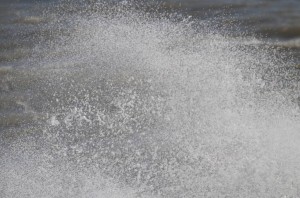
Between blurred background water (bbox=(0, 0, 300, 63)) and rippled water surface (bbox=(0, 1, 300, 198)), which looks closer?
rippled water surface (bbox=(0, 1, 300, 198))

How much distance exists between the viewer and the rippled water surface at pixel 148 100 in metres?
3.18

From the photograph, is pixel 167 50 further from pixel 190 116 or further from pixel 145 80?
pixel 190 116

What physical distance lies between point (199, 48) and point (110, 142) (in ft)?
4.91

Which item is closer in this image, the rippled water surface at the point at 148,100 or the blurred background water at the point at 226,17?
the rippled water surface at the point at 148,100

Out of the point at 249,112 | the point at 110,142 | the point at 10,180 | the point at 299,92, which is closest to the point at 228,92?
the point at 249,112

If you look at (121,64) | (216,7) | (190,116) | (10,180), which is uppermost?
(216,7)

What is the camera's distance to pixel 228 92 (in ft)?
12.7

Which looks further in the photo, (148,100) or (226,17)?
(226,17)

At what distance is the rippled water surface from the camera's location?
125 inches

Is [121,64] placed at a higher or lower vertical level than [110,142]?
higher

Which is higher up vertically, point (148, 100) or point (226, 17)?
point (226, 17)

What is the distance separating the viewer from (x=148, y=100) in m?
3.80

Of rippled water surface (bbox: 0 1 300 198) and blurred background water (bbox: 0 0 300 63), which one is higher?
blurred background water (bbox: 0 0 300 63)

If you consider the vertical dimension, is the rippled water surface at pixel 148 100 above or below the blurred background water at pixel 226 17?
below
